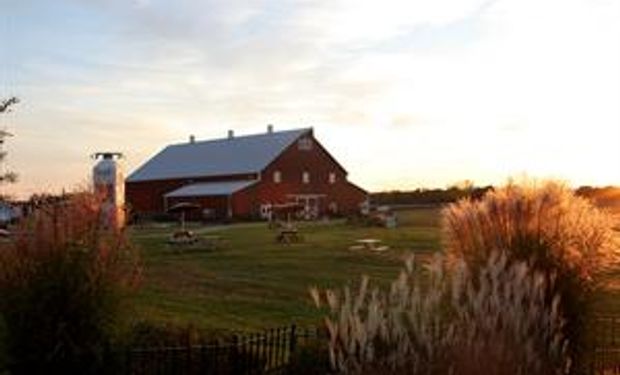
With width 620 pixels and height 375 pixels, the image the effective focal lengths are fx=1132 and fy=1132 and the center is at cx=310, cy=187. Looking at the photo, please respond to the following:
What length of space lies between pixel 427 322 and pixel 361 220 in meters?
51.6

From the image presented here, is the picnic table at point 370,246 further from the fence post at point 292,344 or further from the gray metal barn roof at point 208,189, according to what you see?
the gray metal barn roof at point 208,189

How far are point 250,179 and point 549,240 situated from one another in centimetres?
6421

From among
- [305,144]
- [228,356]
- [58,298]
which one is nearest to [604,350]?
[228,356]

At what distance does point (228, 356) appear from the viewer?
462 inches

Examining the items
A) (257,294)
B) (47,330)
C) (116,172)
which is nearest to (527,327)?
(47,330)

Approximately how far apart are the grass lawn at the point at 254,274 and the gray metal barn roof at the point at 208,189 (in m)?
22.7

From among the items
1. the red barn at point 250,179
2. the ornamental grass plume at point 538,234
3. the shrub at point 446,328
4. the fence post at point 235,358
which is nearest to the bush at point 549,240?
the ornamental grass plume at point 538,234

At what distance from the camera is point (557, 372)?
9672mm

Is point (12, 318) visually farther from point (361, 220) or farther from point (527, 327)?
point (361, 220)

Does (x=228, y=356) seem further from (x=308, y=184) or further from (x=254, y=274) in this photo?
(x=308, y=184)

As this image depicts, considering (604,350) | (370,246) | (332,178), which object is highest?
(332,178)

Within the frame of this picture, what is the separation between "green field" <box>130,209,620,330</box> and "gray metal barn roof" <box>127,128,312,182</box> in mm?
27257

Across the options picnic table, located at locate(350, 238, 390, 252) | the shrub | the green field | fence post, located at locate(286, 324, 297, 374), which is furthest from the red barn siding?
the shrub

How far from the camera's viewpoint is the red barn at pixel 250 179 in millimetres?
74500
